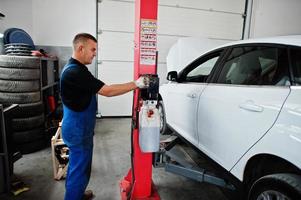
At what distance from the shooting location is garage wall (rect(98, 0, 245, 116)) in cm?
526

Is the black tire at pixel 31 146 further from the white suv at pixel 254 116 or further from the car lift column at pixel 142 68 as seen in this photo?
the white suv at pixel 254 116

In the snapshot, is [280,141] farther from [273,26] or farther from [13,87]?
[273,26]

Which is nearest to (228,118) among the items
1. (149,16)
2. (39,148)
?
(149,16)

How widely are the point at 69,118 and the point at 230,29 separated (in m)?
5.27

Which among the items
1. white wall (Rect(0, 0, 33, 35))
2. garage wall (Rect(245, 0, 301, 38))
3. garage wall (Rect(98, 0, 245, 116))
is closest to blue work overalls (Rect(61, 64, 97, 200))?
garage wall (Rect(98, 0, 245, 116))

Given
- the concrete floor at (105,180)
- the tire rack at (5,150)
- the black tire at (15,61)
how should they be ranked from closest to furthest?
the tire rack at (5,150), the concrete floor at (105,180), the black tire at (15,61)

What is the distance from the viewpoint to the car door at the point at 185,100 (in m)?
2.50

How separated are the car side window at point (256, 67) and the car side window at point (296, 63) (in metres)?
0.05

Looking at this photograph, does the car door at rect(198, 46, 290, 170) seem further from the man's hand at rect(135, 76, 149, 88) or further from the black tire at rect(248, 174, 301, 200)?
the man's hand at rect(135, 76, 149, 88)

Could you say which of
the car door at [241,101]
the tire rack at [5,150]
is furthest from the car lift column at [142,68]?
the tire rack at [5,150]

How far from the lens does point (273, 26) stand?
6.23 m

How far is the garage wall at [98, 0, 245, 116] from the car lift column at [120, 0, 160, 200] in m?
3.51

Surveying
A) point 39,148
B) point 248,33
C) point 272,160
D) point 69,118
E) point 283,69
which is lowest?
point 39,148

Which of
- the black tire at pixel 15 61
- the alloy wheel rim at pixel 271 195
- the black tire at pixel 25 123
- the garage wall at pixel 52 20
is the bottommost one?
the black tire at pixel 25 123
